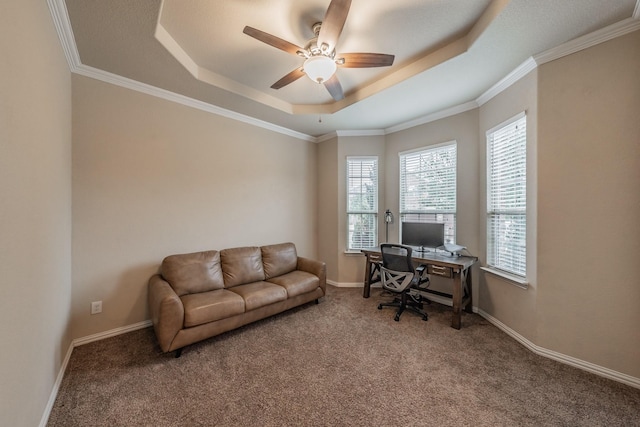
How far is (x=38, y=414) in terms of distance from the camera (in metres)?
1.45

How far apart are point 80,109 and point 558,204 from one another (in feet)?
15.3

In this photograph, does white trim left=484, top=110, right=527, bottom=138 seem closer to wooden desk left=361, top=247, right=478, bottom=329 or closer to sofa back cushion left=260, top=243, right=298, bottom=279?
wooden desk left=361, top=247, right=478, bottom=329

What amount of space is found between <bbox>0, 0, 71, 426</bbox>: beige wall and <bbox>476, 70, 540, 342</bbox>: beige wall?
12.2ft

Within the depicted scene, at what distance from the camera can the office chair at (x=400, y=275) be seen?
309 cm

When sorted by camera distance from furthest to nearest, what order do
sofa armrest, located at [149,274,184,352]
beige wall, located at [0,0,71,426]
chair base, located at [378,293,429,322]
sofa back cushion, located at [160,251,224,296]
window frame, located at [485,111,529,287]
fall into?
chair base, located at [378,293,429,322] → sofa back cushion, located at [160,251,224,296] → window frame, located at [485,111,529,287] → sofa armrest, located at [149,274,184,352] → beige wall, located at [0,0,71,426]

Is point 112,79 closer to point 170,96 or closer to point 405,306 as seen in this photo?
point 170,96

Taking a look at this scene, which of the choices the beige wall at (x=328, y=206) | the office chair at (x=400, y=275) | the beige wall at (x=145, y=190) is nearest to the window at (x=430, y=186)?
the office chair at (x=400, y=275)

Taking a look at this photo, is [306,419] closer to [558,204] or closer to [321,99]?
[558,204]

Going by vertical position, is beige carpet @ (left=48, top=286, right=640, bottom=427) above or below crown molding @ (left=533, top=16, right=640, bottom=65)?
below

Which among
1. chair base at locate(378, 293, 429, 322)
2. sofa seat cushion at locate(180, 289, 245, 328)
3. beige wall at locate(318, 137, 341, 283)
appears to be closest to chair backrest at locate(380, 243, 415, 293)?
chair base at locate(378, 293, 429, 322)

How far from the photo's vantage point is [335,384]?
1953mm

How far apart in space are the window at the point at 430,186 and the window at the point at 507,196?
1.74ft

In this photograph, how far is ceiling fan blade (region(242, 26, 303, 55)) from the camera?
1.80 meters

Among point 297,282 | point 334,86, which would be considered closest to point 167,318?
point 297,282
